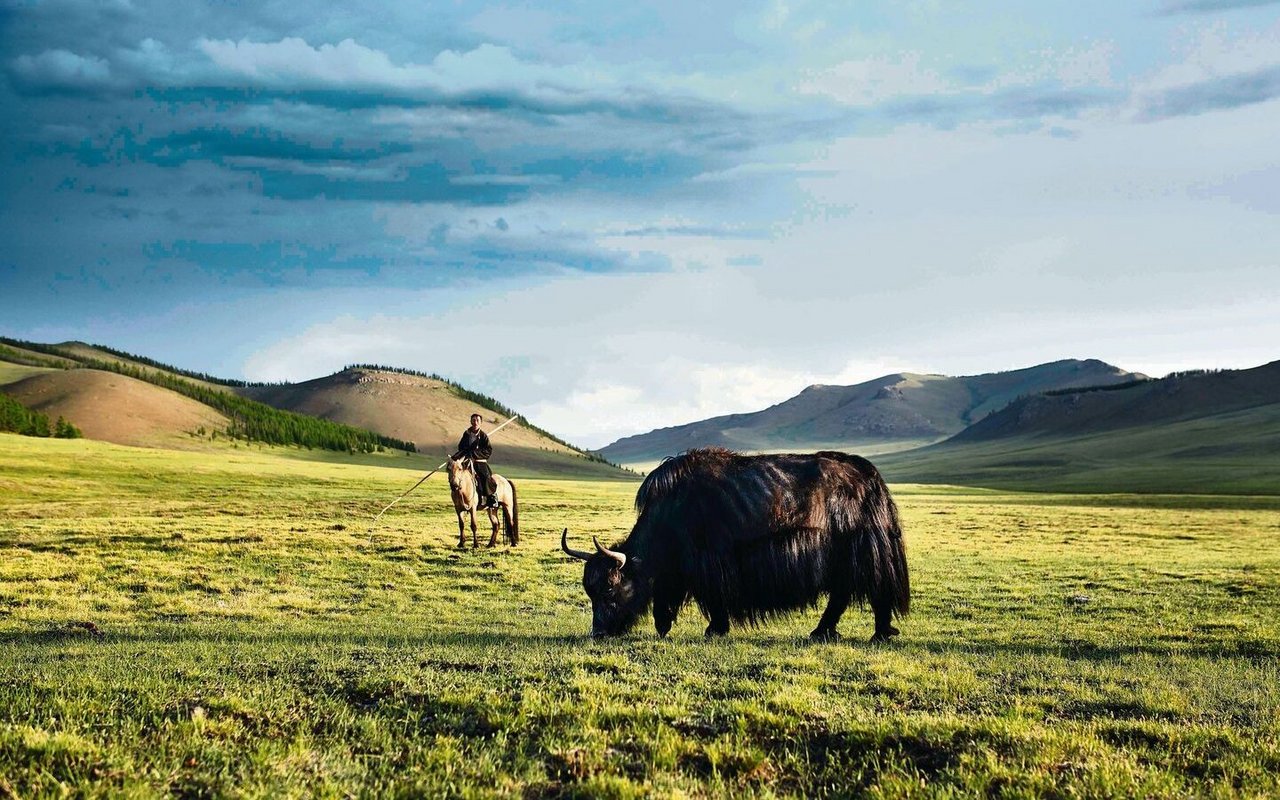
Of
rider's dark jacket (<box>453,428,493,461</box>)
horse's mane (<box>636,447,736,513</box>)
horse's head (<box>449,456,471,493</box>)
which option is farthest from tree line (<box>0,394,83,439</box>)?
horse's mane (<box>636,447,736,513</box>)

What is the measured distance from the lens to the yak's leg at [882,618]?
44.1 feet

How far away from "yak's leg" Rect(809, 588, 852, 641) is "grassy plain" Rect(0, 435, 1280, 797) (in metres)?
0.44

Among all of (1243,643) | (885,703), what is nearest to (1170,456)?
(1243,643)

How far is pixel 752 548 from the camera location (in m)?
12.9

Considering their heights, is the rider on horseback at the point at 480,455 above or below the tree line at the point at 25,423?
below

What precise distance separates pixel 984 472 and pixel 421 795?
167m

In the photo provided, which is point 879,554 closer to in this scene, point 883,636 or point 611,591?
point 883,636

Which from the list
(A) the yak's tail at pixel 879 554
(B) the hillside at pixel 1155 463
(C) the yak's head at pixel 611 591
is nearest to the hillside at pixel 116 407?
(B) the hillside at pixel 1155 463

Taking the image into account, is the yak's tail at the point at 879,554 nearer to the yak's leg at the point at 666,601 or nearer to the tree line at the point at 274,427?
the yak's leg at the point at 666,601

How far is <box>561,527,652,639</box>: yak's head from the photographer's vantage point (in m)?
13.1

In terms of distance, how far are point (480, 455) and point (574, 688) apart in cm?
1967

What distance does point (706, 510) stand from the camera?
13133 mm

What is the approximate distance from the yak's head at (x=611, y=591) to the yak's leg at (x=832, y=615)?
113 inches

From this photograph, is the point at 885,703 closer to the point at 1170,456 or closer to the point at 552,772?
the point at 552,772
